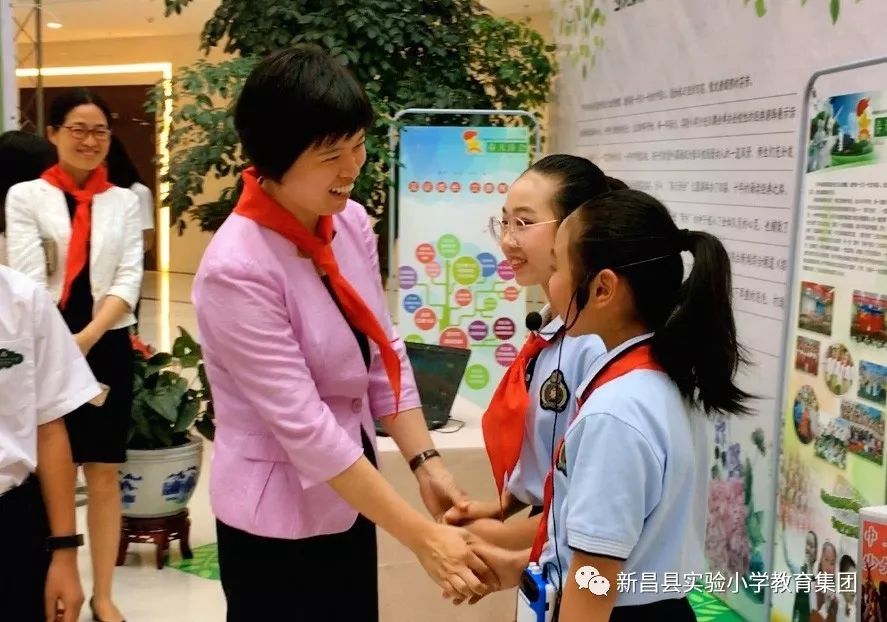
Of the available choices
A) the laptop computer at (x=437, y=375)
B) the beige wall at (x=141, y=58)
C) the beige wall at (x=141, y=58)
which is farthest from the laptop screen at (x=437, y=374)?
the beige wall at (x=141, y=58)

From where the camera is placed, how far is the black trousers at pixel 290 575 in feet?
5.24

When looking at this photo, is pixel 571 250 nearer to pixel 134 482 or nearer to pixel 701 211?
pixel 701 211

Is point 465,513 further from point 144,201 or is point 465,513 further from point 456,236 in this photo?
point 456,236

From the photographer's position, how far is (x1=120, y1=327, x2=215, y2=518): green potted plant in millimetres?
3568

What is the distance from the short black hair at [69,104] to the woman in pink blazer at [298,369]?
5.79 feet

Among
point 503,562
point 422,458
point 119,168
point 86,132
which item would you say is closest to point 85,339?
point 86,132

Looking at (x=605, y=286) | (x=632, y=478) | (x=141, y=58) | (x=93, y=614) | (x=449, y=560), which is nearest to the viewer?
(x=632, y=478)

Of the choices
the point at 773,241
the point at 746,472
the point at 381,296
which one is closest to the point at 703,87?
the point at 773,241

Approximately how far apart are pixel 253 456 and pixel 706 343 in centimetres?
72

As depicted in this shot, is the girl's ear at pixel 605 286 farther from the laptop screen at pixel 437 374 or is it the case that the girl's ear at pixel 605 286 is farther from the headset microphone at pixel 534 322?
the laptop screen at pixel 437 374

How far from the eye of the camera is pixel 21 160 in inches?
135

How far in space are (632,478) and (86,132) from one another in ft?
7.95

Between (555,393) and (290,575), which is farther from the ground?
(555,393)

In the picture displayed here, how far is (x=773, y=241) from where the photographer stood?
2.71 m
